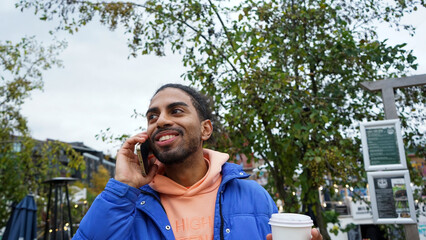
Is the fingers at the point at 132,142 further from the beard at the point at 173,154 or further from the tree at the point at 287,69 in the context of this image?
the tree at the point at 287,69

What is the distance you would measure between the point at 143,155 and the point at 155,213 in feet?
0.93

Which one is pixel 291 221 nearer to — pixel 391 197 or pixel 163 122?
pixel 163 122

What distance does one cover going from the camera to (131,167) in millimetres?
1352

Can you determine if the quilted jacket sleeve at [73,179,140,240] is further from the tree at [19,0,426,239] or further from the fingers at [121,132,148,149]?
the tree at [19,0,426,239]

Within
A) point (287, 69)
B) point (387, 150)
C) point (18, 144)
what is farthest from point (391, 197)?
point (18, 144)

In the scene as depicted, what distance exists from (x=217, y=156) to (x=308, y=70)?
358cm

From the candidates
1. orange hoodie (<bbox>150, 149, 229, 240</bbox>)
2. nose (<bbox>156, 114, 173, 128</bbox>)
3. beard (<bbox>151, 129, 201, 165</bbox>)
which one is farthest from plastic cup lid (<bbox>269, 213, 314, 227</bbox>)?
nose (<bbox>156, 114, 173, 128</bbox>)

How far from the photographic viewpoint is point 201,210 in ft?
4.48

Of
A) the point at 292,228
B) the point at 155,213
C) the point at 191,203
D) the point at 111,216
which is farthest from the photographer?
the point at 191,203

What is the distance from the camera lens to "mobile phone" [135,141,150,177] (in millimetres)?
1364

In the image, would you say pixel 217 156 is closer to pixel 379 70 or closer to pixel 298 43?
pixel 298 43

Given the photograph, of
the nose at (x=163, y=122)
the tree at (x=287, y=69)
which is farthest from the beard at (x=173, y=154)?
the tree at (x=287, y=69)

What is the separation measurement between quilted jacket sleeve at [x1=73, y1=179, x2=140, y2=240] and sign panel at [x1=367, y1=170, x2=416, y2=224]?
2920 millimetres

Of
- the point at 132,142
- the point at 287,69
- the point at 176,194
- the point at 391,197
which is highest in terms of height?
the point at 287,69
